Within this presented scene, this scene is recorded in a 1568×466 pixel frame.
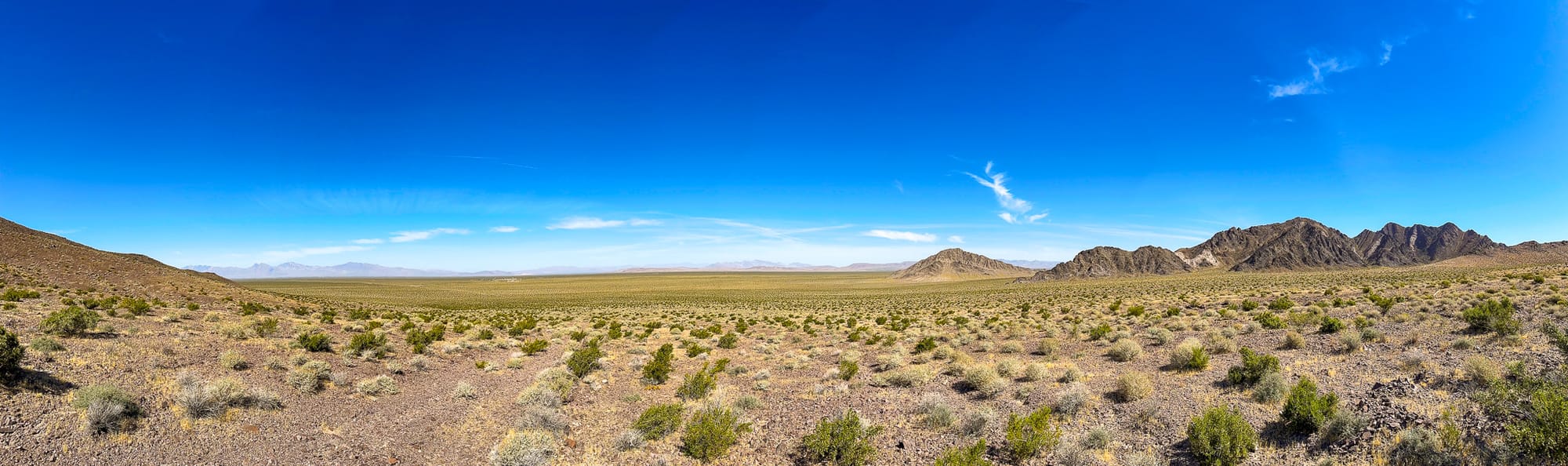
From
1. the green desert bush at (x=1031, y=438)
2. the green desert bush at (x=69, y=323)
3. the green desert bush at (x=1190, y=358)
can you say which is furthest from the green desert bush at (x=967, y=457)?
the green desert bush at (x=69, y=323)

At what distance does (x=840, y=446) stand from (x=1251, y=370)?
29.2ft

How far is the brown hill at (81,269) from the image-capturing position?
2983 cm

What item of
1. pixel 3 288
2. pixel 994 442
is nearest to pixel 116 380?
pixel 994 442

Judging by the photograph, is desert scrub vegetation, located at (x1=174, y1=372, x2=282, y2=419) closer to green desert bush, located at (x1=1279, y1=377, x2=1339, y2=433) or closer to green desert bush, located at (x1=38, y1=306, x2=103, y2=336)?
green desert bush, located at (x1=38, y1=306, x2=103, y2=336)

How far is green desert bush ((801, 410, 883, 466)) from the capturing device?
8445 millimetres

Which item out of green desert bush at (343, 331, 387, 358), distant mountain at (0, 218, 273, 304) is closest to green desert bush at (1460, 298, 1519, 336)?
green desert bush at (343, 331, 387, 358)

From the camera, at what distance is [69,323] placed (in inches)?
485

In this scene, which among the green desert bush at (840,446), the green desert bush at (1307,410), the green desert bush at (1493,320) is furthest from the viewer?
the green desert bush at (1493,320)

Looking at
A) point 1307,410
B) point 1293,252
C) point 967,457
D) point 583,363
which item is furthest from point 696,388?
point 1293,252

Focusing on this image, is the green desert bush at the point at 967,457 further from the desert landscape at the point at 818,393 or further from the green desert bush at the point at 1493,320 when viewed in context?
the green desert bush at the point at 1493,320

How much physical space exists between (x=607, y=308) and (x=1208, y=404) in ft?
163

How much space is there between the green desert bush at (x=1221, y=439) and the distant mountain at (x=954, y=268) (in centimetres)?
14449

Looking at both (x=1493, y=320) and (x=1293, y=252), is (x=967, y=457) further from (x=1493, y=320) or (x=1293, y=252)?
(x=1293, y=252)

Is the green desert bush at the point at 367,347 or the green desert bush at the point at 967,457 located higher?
the green desert bush at the point at 367,347
